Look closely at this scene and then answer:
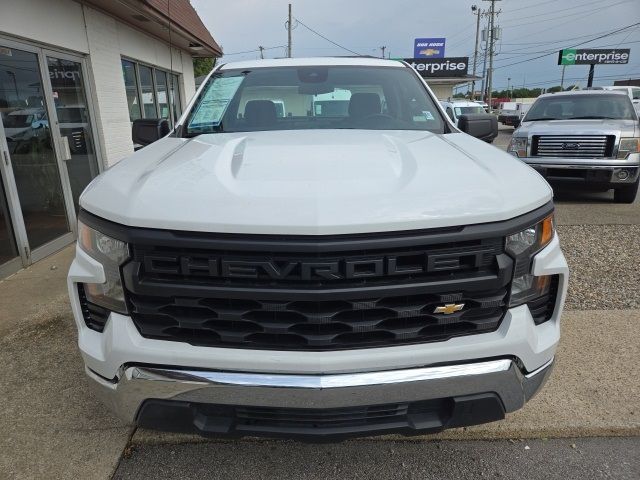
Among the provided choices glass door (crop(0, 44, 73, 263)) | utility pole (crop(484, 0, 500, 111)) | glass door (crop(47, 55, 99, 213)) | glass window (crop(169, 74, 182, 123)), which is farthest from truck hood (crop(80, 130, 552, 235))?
utility pole (crop(484, 0, 500, 111))

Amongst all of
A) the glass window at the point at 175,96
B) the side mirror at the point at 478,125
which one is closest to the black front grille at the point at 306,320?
the side mirror at the point at 478,125

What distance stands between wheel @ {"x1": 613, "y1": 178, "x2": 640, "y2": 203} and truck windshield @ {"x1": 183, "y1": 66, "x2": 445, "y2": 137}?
586 cm

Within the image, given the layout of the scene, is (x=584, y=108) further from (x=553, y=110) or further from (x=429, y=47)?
(x=429, y=47)

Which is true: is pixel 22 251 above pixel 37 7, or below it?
below

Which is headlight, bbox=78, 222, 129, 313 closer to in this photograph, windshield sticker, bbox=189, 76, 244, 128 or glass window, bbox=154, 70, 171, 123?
windshield sticker, bbox=189, 76, 244, 128

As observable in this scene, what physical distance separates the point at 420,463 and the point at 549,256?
116 cm

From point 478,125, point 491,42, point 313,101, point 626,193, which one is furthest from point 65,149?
point 491,42

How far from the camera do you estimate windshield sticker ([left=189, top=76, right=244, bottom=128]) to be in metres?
2.95

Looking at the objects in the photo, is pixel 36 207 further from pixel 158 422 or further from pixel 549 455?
Answer: pixel 549 455

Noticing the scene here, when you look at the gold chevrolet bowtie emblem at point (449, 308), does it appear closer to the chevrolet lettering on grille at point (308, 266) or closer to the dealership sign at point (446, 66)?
the chevrolet lettering on grille at point (308, 266)

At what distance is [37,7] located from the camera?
521cm

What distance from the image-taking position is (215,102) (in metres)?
3.12

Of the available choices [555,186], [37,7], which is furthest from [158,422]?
[555,186]

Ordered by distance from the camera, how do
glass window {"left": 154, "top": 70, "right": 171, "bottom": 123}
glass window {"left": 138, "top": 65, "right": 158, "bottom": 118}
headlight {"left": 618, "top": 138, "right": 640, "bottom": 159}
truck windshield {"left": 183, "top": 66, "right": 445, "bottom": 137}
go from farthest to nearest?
1. glass window {"left": 154, "top": 70, "right": 171, "bottom": 123}
2. glass window {"left": 138, "top": 65, "right": 158, "bottom": 118}
3. headlight {"left": 618, "top": 138, "right": 640, "bottom": 159}
4. truck windshield {"left": 183, "top": 66, "right": 445, "bottom": 137}
